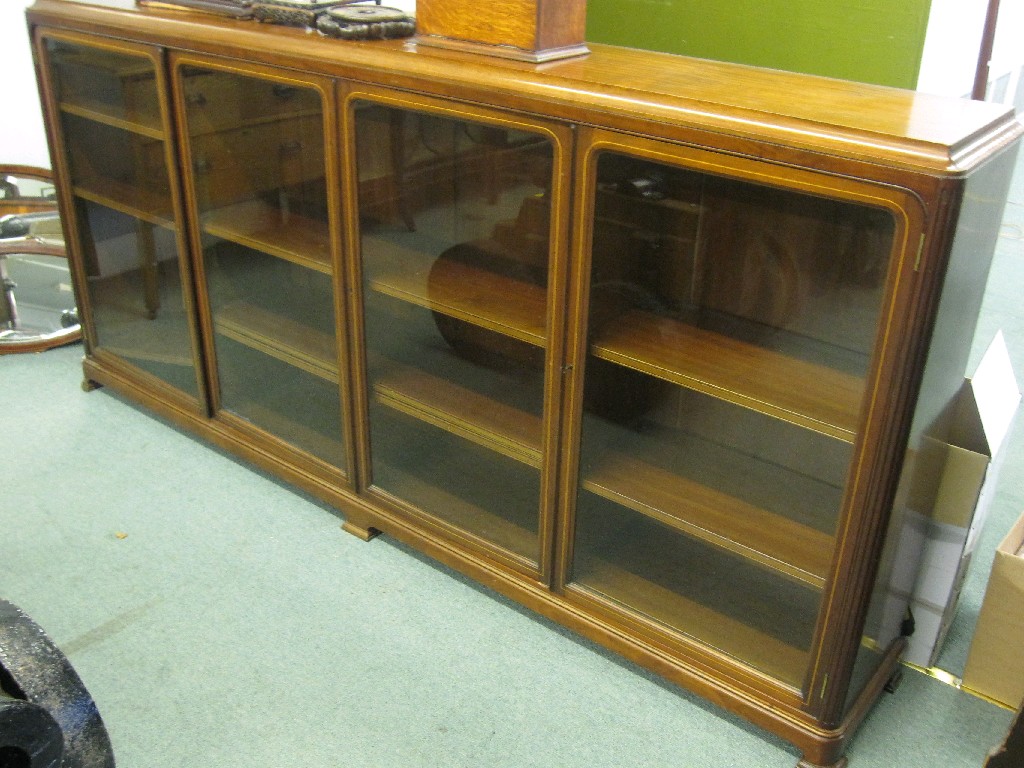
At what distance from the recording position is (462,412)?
2061mm

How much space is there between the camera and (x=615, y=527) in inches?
75.1

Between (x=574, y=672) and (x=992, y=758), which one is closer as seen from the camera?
(x=992, y=758)

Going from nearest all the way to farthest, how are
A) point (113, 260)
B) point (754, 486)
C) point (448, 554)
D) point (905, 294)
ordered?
1. point (905, 294)
2. point (754, 486)
3. point (448, 554)
4. point (113, 260)

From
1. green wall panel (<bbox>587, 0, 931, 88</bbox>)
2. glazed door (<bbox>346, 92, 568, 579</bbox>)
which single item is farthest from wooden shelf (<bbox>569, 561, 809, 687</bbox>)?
green wall panel (<bbox>587, 0, 931, 88</bbox>)

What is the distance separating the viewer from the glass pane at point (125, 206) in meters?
2.35

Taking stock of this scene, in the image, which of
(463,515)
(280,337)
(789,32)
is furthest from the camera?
(280,337)

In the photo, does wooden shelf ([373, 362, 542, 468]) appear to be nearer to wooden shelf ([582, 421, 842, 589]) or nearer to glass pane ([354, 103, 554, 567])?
glass pane ([354, 103, 554, 567])

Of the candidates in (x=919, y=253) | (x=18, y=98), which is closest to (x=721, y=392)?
(x=919, y=253)

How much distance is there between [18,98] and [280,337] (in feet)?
6.01

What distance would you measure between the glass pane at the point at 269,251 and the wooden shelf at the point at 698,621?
0.74m

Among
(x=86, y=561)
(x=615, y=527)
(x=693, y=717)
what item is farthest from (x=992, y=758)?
(x=86, y=561)

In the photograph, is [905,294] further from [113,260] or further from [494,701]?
[113,260]

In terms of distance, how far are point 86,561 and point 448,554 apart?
2.74 feet

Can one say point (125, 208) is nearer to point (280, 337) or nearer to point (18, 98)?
point (280, 337)
